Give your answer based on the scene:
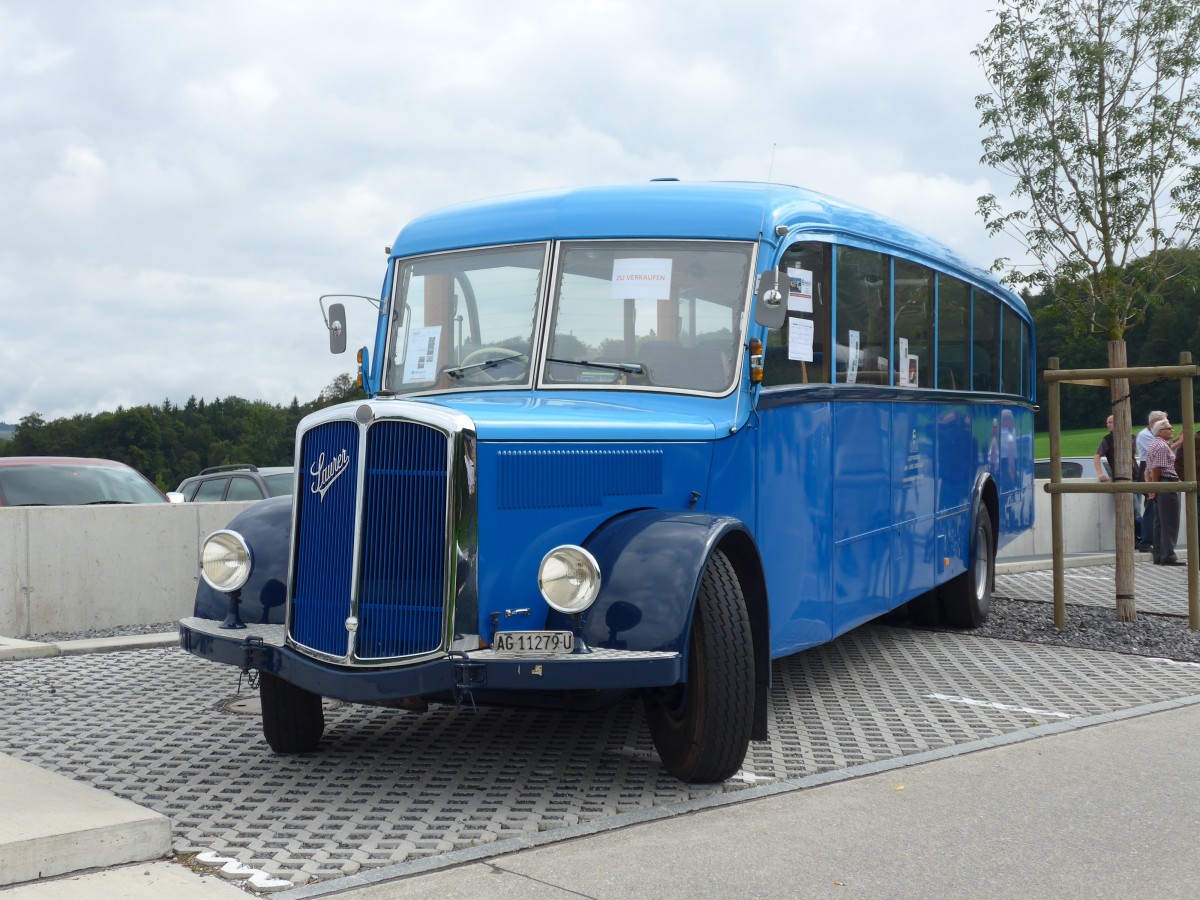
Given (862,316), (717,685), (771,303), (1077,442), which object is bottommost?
(717,685)

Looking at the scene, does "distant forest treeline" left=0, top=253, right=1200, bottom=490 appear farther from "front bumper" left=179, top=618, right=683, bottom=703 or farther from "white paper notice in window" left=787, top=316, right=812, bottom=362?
"front bumper" left=179, top=618, right=683, bottom=703

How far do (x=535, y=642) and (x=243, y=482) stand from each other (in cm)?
1392

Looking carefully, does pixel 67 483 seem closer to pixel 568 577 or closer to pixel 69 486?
pixel 69 486

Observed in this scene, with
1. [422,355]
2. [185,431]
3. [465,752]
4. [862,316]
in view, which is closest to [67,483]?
[422,355]

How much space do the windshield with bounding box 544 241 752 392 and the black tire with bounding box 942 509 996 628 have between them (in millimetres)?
5176

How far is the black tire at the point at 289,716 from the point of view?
21.4 feet

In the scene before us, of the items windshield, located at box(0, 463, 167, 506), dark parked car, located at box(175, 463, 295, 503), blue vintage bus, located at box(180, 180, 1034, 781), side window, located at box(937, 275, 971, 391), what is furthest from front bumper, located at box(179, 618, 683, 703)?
dark parked car, located at box(175, 463, 295, 503)

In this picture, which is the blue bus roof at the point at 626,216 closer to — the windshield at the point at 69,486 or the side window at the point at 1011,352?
the side window at the point at 1011,352

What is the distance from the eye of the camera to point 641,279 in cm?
694

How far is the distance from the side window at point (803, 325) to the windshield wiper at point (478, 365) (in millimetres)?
1196

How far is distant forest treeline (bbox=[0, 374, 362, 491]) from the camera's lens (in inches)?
2062

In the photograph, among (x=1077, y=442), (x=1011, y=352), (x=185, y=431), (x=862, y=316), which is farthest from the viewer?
(x=1077, y=442)

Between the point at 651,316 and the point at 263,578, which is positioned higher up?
the point at 651,316

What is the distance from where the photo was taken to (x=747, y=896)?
4.49m
